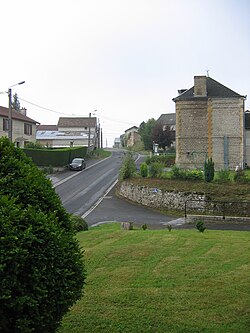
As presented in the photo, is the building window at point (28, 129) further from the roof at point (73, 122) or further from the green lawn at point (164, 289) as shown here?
the green lawn at point (164, 289)

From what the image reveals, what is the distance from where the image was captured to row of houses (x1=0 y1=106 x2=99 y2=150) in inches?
Answer: 2020

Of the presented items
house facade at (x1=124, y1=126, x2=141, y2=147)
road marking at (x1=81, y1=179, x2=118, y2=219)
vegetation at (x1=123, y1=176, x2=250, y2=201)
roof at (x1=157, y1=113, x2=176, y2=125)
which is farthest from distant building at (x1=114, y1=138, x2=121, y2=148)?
vegetation at (x1=123, y1=176, x2=250, y2=201)

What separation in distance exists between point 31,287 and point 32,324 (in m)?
0.34

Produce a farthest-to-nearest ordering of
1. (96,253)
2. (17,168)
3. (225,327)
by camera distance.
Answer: (96,253), (225,327), (17,168)

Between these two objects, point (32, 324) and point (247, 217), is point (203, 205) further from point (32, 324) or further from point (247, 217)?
point (32, 324)

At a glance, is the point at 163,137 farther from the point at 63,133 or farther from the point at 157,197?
the point at 157,197

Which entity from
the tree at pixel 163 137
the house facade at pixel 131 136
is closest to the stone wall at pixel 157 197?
the tree at pixel 163 137

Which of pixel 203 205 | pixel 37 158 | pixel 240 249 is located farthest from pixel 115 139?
pixel 240 249

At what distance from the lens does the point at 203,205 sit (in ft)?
80.1

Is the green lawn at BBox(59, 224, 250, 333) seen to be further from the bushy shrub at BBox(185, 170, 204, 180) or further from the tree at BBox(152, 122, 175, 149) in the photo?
the tree at BBox(152, 122, 175, 149)

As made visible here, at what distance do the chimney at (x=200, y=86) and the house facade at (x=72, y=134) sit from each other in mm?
30870

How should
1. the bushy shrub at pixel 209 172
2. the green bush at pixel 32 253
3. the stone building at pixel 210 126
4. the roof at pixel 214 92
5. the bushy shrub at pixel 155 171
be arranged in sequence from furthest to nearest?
the roof at pixel 214 92
the stone building at pixel 210 126
the bushy shrub at pixel 155 171
the bushy shrub at pixel 209 172
the green bush at pixel 32 253

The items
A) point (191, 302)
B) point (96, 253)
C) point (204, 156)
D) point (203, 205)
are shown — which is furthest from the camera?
point (204, 156)

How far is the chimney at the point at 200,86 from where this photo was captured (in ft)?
133
